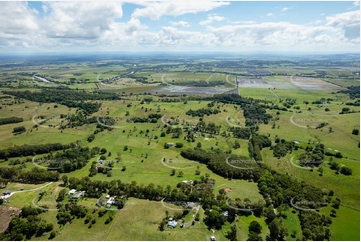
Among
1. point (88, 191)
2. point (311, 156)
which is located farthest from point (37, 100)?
point (311, 156)

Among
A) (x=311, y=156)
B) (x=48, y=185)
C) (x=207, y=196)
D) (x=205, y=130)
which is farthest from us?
(x=205, y=130)

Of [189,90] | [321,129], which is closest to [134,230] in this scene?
[321,129]

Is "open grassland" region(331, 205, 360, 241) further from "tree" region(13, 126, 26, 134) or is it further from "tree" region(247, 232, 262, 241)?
"tree" region(13, 126, 26, 134)

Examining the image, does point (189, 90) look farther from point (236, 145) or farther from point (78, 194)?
point (78, 194)

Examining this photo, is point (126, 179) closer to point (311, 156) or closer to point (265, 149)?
point (265, 149)

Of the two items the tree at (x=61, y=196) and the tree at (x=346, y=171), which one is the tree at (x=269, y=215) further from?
the tree at (x=61, y=196)

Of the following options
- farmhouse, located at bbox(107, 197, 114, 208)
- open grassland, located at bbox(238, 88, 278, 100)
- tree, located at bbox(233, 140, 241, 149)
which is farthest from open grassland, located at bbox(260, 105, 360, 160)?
farmhouse, located at bbox(107, 197, 114, 208)

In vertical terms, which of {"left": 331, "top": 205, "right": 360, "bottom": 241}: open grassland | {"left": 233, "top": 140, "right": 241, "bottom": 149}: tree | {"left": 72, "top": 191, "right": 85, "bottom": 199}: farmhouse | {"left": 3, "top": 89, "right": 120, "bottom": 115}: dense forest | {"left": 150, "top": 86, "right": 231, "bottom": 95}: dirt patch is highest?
{"left": 3, "top": 89, "right": 120, "bottom": 115}: dense forest

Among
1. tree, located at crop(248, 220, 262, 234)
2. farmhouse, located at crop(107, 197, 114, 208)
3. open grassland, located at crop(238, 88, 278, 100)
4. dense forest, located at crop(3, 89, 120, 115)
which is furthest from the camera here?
open grassland, located at crop(238, 88, 278, 100)
